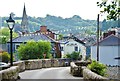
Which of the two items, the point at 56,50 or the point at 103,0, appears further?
the point at 56,50

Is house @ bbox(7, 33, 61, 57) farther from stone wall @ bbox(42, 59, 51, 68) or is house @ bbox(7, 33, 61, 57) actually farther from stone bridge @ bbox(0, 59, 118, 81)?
stone wall @ bbox(42, 59, 51, 68)

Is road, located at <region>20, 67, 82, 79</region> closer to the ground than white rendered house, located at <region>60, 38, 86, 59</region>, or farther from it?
closer to the ground

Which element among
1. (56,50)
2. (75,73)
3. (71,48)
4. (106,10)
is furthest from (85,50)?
(106,10)

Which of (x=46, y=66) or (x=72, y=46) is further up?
(x=72, y=46)

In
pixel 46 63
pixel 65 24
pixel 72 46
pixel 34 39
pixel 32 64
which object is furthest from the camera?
pixel 65 24

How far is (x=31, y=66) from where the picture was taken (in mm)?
29422

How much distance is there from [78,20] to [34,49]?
95261mm

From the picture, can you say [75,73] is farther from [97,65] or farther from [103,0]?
[103,0]

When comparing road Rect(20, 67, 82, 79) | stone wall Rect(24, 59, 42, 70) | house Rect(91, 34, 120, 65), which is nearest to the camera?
road Rect(20, 67, 82, 79)

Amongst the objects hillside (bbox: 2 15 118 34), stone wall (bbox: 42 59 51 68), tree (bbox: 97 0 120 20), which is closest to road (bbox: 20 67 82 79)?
stone wall (bbox: 42 59 51 68)

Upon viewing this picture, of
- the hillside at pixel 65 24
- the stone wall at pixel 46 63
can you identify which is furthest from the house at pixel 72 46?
the hillside at pixel 65 24

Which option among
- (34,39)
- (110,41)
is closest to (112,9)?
(110,41)

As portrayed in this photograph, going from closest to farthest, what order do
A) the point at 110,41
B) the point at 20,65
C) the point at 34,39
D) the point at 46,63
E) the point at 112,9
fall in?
the point at 112,9
the point at 20,65
the point at 46,63
the point at 110,41
the point at 34,39

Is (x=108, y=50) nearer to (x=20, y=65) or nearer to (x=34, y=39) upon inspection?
(x=34, y=39)
